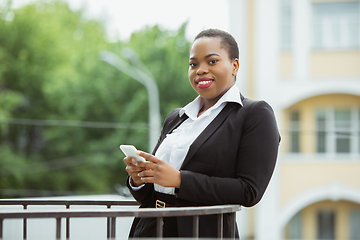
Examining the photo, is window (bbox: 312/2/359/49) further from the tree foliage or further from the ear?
the ear

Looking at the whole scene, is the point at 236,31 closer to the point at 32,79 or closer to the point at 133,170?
the point at 32,79

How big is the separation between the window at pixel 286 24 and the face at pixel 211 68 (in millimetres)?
12191

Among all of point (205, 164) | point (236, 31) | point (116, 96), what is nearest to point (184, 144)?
point (205, 164)

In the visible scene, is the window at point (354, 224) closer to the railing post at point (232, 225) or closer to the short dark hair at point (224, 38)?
the railing post at point (232, 225)

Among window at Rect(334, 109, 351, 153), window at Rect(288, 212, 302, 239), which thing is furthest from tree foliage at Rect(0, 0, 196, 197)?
window at Rect(334, 109, 351, 153)

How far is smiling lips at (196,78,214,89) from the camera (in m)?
1.71

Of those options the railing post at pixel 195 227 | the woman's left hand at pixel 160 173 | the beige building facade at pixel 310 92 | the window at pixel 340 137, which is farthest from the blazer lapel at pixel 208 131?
the window at pixel 340 137

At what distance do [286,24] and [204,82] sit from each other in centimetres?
1269

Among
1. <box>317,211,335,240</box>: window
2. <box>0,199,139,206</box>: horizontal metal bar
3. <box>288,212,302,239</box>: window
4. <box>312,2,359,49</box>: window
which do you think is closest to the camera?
<box>0,199,139,206</box>: horizontal metal bar

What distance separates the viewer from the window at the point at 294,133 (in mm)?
13728

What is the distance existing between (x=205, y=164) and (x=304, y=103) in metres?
12.9

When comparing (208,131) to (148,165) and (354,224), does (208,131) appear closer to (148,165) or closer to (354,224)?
(148,165)

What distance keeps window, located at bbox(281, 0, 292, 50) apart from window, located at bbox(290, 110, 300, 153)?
1991 millimetres

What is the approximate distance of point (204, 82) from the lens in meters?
1.71
